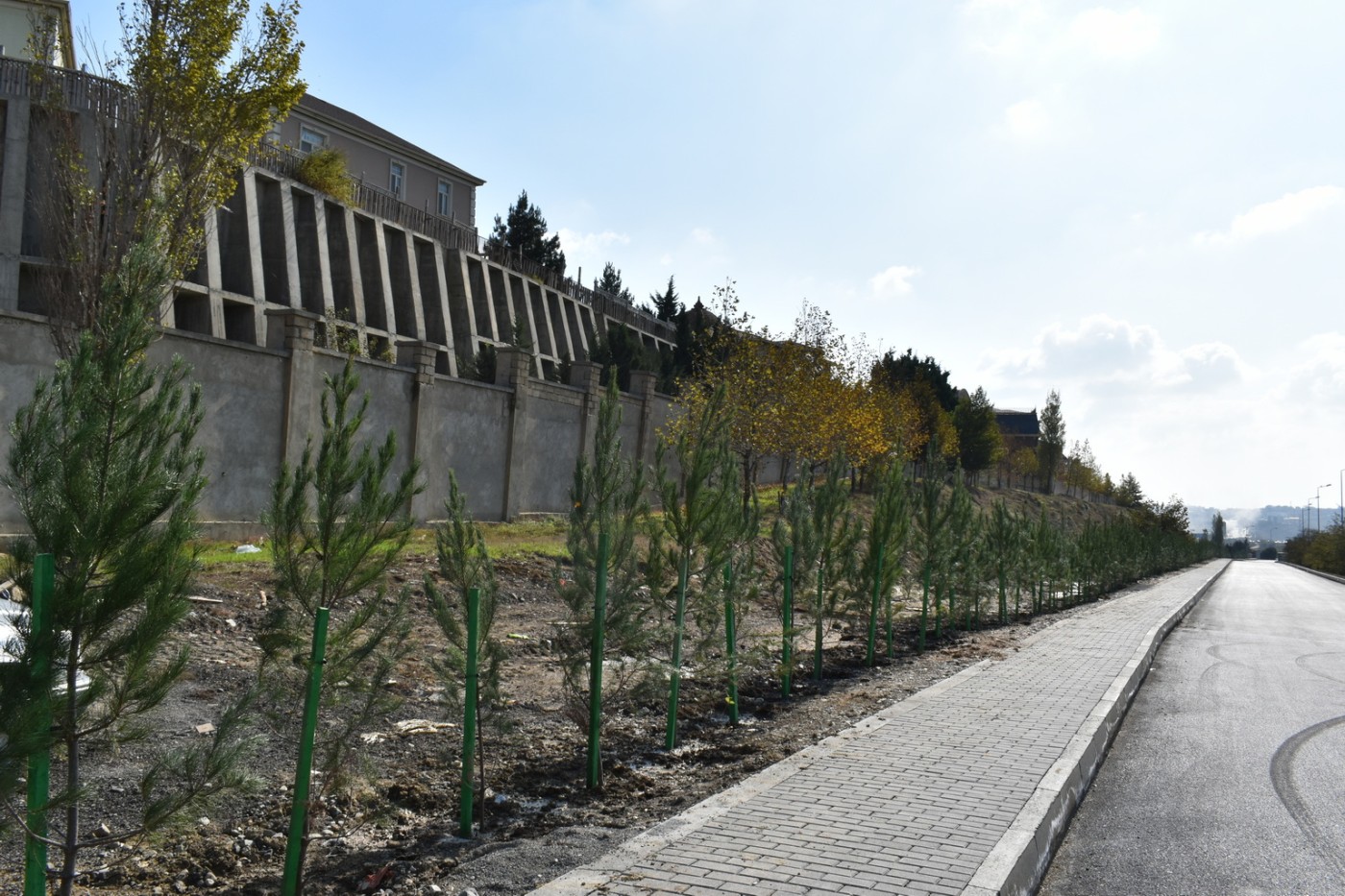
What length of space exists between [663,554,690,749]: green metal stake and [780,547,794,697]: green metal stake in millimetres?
2171

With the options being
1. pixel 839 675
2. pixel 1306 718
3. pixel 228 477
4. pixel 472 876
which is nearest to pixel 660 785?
pixel 472 876

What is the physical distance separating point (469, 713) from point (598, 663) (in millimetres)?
1156

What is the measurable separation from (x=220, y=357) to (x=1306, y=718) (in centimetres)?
1494

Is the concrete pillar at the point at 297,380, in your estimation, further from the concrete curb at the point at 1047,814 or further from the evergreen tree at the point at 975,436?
the evergreen tree at the point at 975,436

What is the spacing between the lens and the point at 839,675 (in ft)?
41.4

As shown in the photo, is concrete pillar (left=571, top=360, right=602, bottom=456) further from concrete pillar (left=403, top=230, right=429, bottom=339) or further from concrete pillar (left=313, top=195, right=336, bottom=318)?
concrete pillar (left=403, top=230, right=429, bottom=339)

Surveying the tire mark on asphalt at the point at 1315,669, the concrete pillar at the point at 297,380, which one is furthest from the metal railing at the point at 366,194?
the tire mark on asphalt at the point at 1315,669

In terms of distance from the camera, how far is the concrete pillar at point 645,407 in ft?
94.1

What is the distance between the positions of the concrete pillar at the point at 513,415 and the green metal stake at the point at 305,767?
18.1 m

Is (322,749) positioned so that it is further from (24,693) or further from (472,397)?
(472,397)

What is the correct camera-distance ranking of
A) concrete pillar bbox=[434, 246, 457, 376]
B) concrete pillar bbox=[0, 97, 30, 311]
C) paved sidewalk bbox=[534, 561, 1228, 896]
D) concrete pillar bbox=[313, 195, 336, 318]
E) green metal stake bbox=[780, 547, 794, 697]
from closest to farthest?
1. paved sidewalk bbox=[534, 561, 1228, 896]
2. green metal stake bbox=[780, 547, 794, 697]
3. concrete pillar bbox=[0, 97, 30, 311]
4. concrete pillar bbox=[313, 195, 336, 318]
5. concrete pillar bbox=[434, 246, 457, 376]

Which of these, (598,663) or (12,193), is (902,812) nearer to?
(598,663)

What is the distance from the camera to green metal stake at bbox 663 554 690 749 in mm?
7703

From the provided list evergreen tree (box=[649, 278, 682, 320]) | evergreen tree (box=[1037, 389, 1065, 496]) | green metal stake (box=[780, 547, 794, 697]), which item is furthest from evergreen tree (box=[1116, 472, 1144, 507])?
green metal stake (box=[780, 547, 794, 697])
